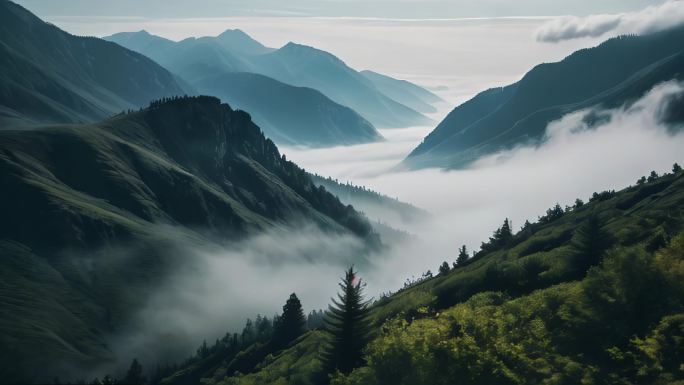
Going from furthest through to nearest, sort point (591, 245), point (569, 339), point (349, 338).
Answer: point (591, 245) < point (349, 338) < point (569, 339)

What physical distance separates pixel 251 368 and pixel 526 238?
94.0 m

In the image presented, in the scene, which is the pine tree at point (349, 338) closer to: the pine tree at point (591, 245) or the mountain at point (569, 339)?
the mountain at point (569, 339)

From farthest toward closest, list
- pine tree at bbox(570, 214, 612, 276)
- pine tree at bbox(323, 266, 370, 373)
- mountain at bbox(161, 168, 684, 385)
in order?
1. pine tree at bbox(570, 214, 612, 276)
2. pine tree at bbox(323, 266, 370, 373)
3. mountain at bbox(161, 168, 684, 385)

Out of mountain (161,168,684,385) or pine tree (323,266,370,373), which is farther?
pine tree (323,266,370,373)

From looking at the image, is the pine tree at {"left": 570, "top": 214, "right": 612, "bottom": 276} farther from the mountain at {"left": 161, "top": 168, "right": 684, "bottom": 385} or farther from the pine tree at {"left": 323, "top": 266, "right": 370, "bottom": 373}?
the pine tree at {"left": 323, "top": 266, "right": 370, "bottom": 373}

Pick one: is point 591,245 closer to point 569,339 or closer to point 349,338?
point 569,339

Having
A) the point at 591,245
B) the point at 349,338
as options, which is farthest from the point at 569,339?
the point at 591,245

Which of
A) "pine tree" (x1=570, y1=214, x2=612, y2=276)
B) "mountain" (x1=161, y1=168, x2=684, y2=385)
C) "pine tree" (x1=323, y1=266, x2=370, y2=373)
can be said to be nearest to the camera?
"mountain" (x1=161, y1=168, x2=684, y2=385)

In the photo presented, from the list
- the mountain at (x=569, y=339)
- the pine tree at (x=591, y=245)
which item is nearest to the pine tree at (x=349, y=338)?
the mountain at (x=569, y=339)

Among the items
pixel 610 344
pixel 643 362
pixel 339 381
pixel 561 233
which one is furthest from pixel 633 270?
pixel 561 233

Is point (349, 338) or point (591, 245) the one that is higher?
point (591, 245)

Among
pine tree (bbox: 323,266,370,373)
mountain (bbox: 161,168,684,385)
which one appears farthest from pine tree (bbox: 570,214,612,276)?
pine tree (bbox: 323,266,370,373)

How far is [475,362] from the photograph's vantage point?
5581 centimetres

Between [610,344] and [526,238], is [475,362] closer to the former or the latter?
[610,344]
